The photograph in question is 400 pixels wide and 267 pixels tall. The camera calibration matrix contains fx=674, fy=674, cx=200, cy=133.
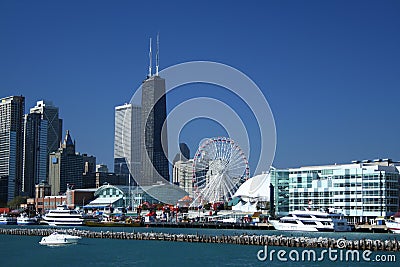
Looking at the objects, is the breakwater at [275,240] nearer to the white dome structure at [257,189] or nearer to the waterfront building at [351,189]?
the waterfront building at [351,189]

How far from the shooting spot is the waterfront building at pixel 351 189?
13650 centimetres

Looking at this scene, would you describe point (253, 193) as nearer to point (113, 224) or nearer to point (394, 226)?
point (113, 224)

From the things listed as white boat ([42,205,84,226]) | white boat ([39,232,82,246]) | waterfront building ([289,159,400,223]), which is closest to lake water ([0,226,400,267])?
white boat ([39,232,82,246])

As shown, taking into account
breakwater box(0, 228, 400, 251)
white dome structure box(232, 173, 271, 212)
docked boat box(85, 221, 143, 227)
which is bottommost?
docked boat box(85, 221, 143, 227)

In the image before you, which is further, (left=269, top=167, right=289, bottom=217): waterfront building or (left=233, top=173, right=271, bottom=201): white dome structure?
(left=233, top=173, right=271, bottom=201): white dome structure

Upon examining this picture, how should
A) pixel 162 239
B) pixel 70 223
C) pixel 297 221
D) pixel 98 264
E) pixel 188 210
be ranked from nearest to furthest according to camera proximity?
1. pixel 98 264
2. pixel 162 239
3. pixel 297 221
4. pixel 70 223
5. pixel 188 210

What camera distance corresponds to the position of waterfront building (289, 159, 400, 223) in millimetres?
136500

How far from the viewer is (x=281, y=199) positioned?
158 m

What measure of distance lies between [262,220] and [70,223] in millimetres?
43375

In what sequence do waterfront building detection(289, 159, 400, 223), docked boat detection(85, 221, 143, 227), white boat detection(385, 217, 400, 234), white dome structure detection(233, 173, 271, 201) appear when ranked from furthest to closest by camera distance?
white dome structure detection(233, 173, 271, 201)
docked boat detection(85, 221, 143, 227)
waterfront building detection(289, 159, 400, 223)
white boat detection(385, 217, 400, 234)

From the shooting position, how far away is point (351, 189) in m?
140

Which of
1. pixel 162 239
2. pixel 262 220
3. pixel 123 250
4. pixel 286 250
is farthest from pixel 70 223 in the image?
pixel 286 250

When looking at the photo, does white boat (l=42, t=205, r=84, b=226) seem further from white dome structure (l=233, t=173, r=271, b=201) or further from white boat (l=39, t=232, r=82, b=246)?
white boat (l=39, t=232, r=82, b=246)

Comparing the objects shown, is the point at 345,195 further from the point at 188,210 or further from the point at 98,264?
the point at 98,264
